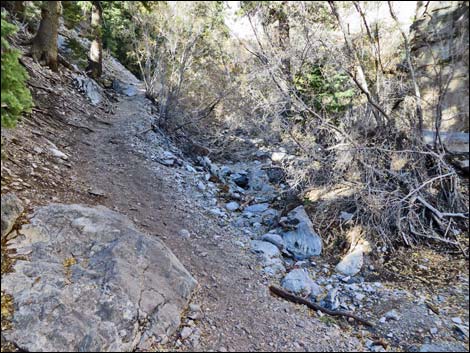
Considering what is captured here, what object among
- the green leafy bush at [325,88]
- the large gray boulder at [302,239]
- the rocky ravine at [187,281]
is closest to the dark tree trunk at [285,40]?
the green leafy bush at [325,88]

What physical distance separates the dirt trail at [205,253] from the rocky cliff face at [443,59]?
4365mm

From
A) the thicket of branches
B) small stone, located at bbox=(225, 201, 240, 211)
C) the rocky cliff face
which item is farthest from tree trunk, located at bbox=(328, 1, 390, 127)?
small stone, located at bbox=(225, 201, 240, 211)

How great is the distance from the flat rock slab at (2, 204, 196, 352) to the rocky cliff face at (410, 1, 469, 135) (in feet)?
17.6

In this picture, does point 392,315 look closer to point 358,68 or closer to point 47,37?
point 358,68

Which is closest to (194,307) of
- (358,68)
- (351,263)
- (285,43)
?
(351,263)

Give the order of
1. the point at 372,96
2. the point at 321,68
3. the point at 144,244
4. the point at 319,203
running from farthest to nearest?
the point at 321,68 → the point at 372,96 → the point at 319,203 → the point at 144,244

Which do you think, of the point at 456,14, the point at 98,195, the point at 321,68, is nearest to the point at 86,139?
the point at 98,195

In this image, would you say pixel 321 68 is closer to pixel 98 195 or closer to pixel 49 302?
pixel 98 195

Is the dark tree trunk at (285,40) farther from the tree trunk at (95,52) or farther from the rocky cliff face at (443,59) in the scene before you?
the tree trunk at (95,52)

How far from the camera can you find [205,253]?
4.39 m

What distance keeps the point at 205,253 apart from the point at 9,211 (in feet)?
7.79

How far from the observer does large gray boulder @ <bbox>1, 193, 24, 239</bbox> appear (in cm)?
301

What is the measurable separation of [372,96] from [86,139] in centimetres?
599

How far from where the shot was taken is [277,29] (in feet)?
23.5
